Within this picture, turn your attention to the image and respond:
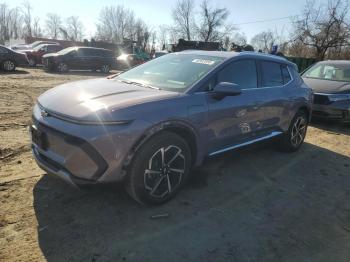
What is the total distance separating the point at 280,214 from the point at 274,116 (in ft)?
6.05

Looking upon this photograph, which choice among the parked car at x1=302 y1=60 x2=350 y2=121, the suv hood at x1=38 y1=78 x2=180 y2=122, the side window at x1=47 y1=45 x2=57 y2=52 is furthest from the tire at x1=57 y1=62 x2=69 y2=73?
the suv hood at x1=38 y1=78 x2=180 y2=122

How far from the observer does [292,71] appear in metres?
6.07

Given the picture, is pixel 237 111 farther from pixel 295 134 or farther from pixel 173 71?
pixel 295 134

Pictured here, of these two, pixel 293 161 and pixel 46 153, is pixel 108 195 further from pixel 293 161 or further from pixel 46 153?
pixel 293 161

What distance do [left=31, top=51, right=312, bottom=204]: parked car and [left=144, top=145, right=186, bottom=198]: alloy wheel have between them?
0.01m

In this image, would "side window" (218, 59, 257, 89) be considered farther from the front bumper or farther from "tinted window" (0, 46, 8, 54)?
"tinted window" (0, 46, 8, 54)

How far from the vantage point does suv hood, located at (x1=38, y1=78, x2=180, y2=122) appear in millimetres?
3195

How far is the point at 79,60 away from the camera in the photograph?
20.1 m

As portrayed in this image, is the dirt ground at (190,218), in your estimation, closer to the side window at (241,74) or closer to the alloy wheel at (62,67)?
the side window at (241,74)

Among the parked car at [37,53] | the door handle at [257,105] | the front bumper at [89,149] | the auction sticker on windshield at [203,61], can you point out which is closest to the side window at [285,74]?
the door handle at [257,105]

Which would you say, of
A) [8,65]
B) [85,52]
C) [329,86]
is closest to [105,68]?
[85,52]

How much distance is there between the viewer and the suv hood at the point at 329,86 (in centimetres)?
844

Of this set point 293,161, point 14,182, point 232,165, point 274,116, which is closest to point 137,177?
point 14,182

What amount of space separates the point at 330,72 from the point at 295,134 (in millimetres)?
4324
